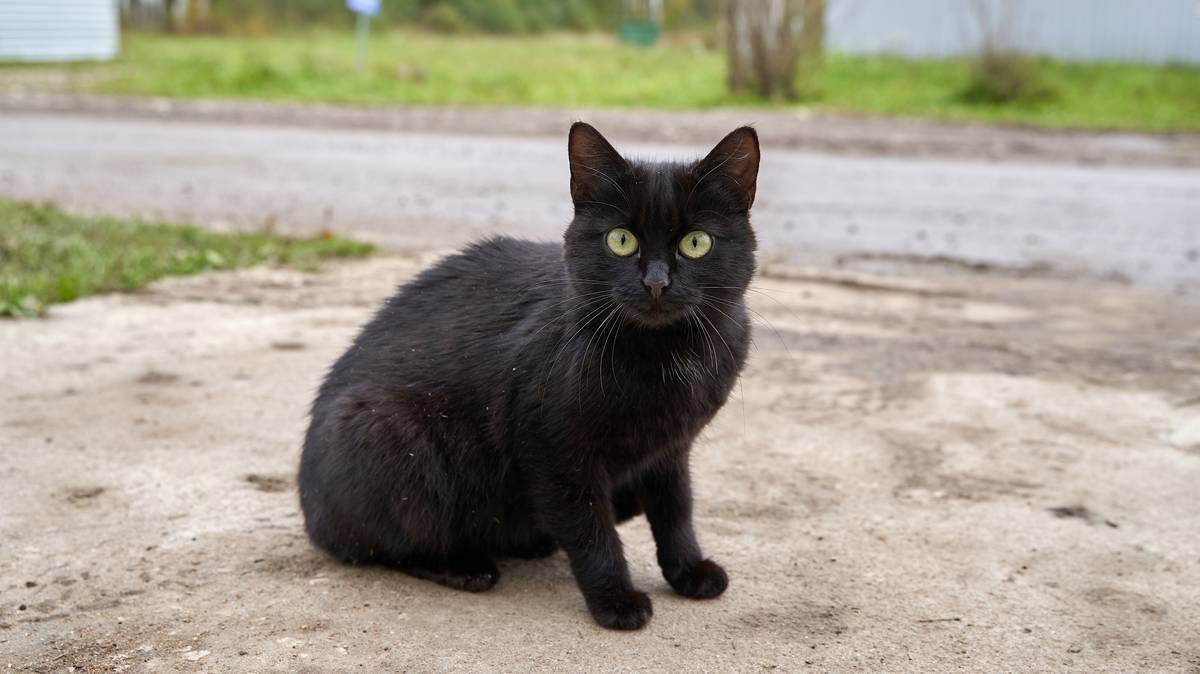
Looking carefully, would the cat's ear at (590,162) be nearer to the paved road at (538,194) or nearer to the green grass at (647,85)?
the paved road at (538,194)

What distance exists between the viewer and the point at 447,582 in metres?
2.93

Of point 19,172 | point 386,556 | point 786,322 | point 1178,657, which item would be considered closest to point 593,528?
point 386,556

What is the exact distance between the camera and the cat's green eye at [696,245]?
8.75 feet

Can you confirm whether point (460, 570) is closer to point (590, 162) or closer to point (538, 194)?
point (590, 162)

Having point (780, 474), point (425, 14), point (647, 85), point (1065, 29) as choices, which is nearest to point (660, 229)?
point (780, 474)

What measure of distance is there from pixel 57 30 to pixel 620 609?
25.1m

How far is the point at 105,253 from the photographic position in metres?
6.18

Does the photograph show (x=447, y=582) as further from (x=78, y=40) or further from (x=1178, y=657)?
(x=78, y=40)

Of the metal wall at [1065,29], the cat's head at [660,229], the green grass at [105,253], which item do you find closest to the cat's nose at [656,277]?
the cat's head at [660,229]

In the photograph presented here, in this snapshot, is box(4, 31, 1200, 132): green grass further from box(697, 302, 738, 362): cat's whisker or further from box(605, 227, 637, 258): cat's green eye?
box(605, 227, 637, 258): cat's green eye

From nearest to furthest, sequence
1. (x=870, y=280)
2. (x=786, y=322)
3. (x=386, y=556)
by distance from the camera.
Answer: (x=386, y=556)
(x=786, y=322)
(x=870, y=280)

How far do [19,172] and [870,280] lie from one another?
24.1 feet

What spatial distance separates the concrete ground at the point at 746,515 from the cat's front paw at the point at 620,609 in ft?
0.11

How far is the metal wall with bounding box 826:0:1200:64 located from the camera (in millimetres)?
18672
